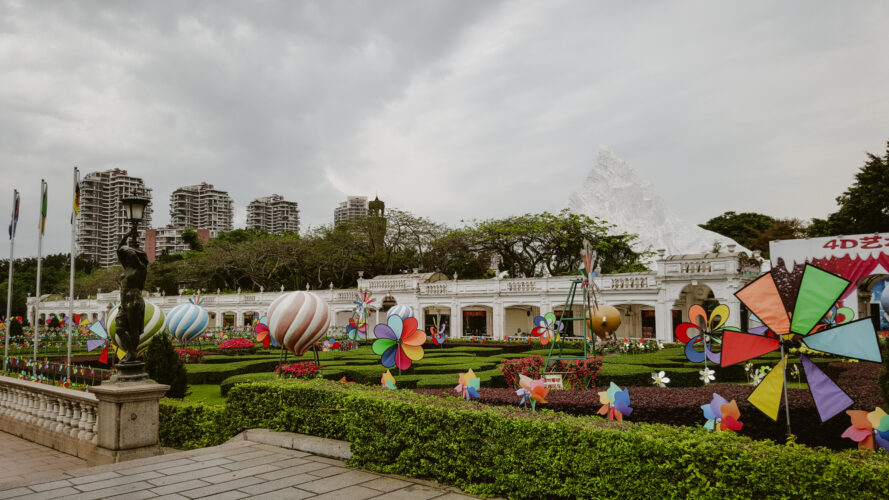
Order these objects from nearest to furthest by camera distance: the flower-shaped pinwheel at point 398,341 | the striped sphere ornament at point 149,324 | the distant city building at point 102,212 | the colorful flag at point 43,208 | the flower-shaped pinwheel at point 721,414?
1. the flower-shaped pinwheel at point 721,414
2. the flower-shaped pinwheel at point 398,341
3. the striped sphere ornament at point 149,324
4. the colorful flag at point 43,208
5. the distant city building at point 102,212

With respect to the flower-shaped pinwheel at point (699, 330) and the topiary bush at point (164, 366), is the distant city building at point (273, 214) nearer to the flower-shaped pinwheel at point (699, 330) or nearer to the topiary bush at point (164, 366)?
the topiary bush at point (164, 366)

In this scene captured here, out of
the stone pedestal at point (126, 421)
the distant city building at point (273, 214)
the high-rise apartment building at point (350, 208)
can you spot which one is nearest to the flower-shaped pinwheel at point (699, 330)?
the stone pedestal at point (126, 421)

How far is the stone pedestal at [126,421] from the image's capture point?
744cm

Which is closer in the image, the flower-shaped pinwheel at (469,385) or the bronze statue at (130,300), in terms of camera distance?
the flower-shaped pinwheel at (469,385)

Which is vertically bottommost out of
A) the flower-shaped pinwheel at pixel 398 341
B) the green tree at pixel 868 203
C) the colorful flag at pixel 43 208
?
the flower-shaped pinwheel at pixel 398 341

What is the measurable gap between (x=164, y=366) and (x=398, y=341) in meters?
5.13

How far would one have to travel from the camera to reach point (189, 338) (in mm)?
19828

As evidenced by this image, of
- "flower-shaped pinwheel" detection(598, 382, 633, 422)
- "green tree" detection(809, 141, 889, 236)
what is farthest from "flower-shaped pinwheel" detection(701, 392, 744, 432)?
"green tree" detection(809, 141, 889, 236)

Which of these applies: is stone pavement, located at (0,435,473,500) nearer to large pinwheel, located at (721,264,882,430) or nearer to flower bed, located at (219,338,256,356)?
large pinwheel, located at (721,264,882,430)

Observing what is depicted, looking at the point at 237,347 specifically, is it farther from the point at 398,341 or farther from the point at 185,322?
the point at 398,341

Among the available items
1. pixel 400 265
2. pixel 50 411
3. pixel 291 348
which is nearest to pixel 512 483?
pixel 291 348

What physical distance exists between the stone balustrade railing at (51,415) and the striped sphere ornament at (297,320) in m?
3.85

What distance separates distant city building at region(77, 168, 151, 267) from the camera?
10712cm

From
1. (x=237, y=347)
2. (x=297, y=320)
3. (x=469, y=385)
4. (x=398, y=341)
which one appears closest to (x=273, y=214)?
(x=237, y=347)
